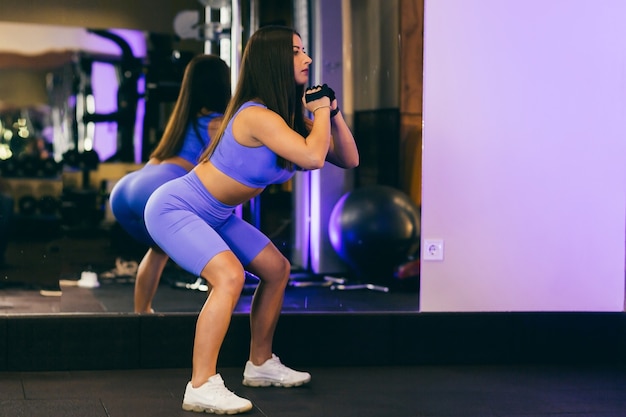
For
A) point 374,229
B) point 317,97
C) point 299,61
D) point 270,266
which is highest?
point 299,61

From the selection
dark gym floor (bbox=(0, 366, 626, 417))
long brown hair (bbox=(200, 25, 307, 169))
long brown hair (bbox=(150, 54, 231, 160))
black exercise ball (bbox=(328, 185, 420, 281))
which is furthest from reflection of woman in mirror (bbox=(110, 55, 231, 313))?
black exercise ball (bbox=(328, 185, 420, 281))

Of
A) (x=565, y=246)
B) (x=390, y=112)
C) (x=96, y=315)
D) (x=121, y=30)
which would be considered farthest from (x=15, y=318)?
(x=565, y=246)

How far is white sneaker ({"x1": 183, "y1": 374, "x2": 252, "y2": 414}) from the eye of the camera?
322 cm

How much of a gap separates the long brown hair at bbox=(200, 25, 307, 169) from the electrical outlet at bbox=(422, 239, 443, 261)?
1.00m

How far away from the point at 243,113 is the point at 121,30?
93 centimetres

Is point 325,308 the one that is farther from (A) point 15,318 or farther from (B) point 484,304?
(A) point 15,318

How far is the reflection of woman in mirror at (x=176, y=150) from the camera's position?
13.2ft

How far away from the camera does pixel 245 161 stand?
3.37 m

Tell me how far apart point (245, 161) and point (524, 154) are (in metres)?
1.48

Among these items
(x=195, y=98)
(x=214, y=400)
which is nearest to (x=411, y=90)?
(x=195, y=98)

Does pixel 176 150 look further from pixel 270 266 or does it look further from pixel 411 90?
pixel 411 90

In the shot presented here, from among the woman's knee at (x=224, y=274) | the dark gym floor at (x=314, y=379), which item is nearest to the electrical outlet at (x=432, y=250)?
the dark gym floor at (x=314, y=379)

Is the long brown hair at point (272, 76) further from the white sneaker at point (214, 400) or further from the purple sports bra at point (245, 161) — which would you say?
the white sneaker at point (214, 400)

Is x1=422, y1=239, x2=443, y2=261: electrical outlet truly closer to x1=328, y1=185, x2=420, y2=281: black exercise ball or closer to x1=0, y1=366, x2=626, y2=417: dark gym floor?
x1=328, y1=185, x2=420, y2=281: black exercise ball
